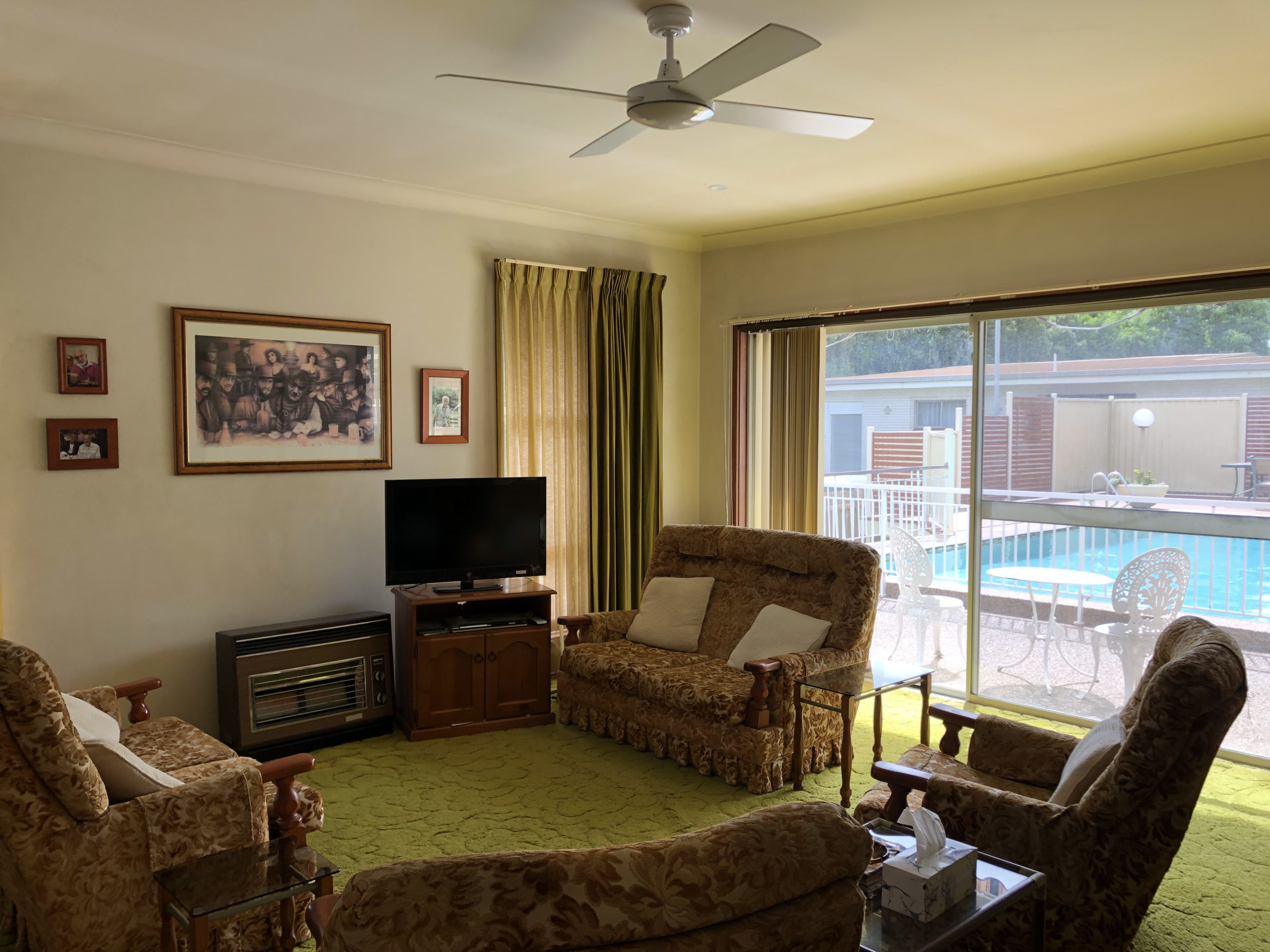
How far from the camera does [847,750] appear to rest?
11.9 feet

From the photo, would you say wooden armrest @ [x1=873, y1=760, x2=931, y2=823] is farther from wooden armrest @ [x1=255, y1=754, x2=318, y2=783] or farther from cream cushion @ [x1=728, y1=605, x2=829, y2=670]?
wooden armrest @ [x1=255, y1=754, x2=318, y2=783]

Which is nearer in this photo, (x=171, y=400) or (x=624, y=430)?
(x=171, y=400)

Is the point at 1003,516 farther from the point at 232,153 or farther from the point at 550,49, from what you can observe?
the point at 232,153

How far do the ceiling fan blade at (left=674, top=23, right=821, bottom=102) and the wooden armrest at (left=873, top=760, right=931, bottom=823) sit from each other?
195 cm

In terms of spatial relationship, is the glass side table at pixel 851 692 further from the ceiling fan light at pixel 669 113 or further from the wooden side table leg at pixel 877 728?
the ceiling fan light at pixel 669 113

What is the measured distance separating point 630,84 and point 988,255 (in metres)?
2.48

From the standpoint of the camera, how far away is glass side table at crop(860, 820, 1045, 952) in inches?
73.2

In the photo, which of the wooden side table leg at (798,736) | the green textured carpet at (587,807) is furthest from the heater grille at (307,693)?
the wooden side table leg at (798,736)

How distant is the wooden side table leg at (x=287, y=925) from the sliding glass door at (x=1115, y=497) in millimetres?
3877

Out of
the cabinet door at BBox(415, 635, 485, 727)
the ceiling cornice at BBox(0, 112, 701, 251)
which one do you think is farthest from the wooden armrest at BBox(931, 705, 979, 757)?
the ceiling cornice at BBox(0, 112, 701, 251)

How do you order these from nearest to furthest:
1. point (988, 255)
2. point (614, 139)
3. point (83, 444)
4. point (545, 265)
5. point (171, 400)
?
point (614, 139), point (83, 444), point (171, 400), point (988, 255), point (545, 265)

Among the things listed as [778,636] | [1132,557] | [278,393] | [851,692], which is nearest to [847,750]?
[851,692]

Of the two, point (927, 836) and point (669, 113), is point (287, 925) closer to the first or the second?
point (927, 836)

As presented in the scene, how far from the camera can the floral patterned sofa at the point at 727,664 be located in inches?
152
